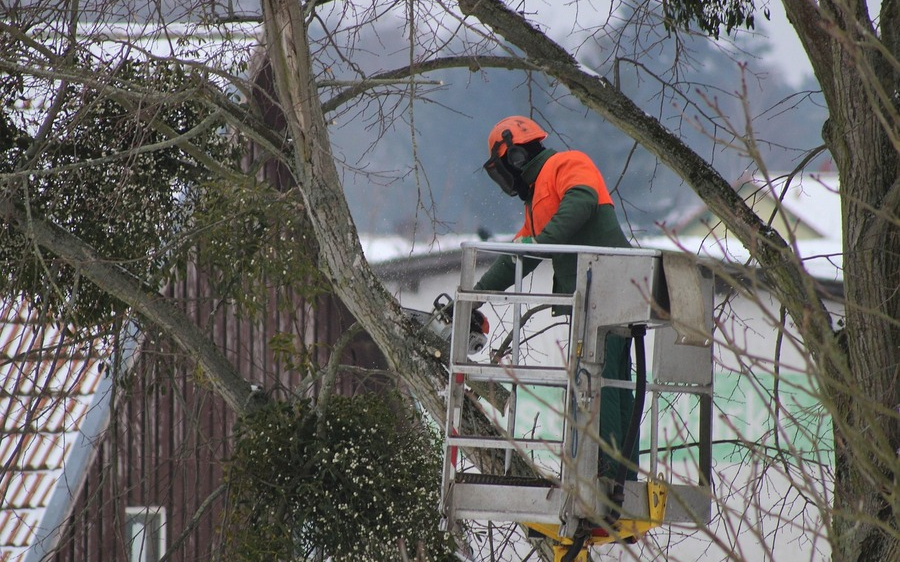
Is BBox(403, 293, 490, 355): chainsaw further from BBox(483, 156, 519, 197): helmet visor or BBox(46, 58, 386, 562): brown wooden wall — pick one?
BBox(46, 58, 386, 562): brown wooden wall

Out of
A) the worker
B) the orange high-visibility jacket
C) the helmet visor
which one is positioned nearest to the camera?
the worker

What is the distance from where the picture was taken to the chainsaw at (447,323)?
4.20 meters

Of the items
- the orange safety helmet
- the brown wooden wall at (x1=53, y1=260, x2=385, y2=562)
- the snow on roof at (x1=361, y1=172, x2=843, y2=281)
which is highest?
the snow on roof at (x1=361, y1=172, x2=843, y2=281)

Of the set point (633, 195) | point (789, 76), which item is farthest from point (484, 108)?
point (789, 76)

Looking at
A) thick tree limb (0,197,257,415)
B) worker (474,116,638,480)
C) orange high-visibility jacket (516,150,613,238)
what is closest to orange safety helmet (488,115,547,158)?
worker (474,116,638,480)

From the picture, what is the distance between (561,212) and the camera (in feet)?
13.9

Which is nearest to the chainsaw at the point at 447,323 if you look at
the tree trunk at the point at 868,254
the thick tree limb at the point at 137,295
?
the tree trunk at the point at 868,254

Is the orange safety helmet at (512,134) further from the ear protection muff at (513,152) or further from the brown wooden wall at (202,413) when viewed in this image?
the brown wooden wall at (202,413)

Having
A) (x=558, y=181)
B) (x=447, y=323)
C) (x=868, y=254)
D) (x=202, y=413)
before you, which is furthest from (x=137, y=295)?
(x=202, y=413)

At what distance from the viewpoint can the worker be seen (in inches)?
165

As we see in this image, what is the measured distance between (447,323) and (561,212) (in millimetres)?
822

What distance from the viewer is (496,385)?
18.5ft

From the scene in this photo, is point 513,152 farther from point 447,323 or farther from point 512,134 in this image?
point 447,323

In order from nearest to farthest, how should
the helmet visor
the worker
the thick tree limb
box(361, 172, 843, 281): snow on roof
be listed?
the worker < the helmet visor < the thick tree limb < box(361, 172, 843, 281): snow on roof
